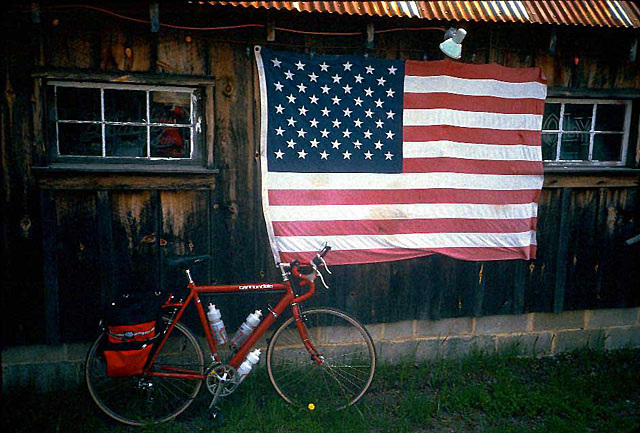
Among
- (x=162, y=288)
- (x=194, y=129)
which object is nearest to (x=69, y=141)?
(x=194, y=129)

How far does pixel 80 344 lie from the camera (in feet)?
14.7

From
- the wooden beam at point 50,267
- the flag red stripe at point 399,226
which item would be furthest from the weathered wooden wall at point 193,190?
the flag red stripe at point 399,226

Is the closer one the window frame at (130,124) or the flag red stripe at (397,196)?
the window frame at (130,124)

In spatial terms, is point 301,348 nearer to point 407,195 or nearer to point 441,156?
point 407,195

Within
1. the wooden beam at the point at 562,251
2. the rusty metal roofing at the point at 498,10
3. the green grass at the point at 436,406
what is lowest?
the green grass at the point at 436,406

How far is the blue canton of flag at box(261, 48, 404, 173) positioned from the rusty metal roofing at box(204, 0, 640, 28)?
474 millimetres

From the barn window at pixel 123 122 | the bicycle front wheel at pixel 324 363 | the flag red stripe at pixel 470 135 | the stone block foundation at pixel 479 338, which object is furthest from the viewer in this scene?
the flag red stripe at pixel 470 135

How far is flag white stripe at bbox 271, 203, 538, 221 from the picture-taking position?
4535mm

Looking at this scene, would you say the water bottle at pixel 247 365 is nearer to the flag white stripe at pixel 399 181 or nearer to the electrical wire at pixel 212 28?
the flag white stripe at pixel 399 181

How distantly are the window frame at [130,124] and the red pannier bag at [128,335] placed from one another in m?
1.31

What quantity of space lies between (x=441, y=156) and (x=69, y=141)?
3.49 metres

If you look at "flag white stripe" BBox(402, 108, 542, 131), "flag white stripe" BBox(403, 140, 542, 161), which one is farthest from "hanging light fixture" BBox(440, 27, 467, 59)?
"flag white stripe" BBox(403, 140, 542, 161)

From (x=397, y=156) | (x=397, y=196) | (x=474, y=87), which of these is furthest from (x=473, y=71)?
(x=397, y=196)

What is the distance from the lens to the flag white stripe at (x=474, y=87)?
15.5 ft
